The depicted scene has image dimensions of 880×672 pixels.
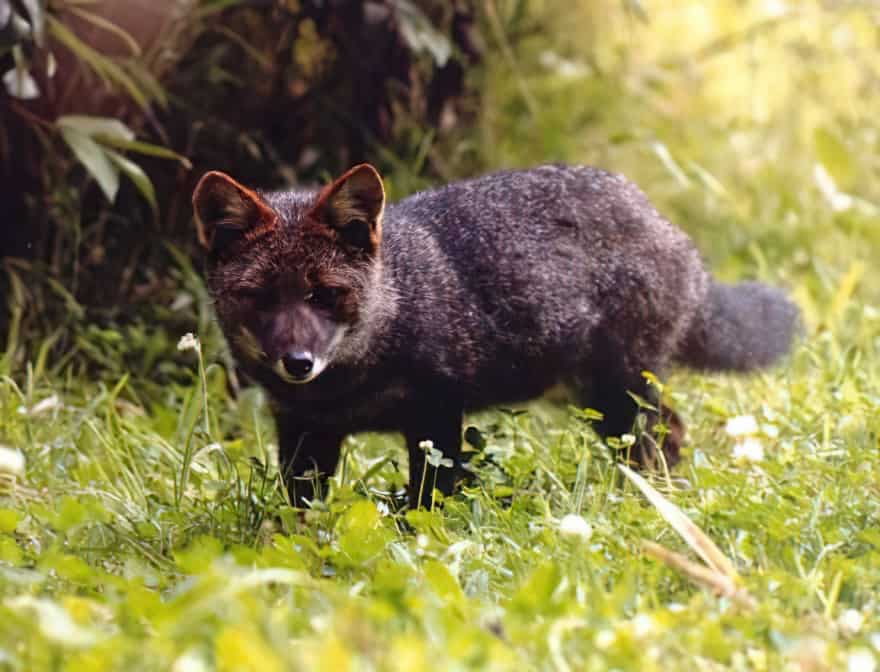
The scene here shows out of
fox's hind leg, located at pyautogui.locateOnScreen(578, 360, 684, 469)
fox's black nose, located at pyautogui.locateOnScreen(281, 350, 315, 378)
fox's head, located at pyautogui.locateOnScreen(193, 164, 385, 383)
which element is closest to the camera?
fox's black nose, located at pyautogui.locateOnScreen(281, 350, 315, 378)

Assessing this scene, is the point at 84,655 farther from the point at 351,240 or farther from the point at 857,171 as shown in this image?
the point at 857,171

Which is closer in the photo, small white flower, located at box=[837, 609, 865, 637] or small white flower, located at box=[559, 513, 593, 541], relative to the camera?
small white flower, located at box=[837, 609, 865, 637]

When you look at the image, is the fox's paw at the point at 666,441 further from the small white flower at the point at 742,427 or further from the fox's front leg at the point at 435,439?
the small white flower at the point at 742,427

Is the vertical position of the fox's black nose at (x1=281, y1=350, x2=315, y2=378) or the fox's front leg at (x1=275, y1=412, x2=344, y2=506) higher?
the fox's black nose at (x1=281, y1=350, x2=315, y2=378)

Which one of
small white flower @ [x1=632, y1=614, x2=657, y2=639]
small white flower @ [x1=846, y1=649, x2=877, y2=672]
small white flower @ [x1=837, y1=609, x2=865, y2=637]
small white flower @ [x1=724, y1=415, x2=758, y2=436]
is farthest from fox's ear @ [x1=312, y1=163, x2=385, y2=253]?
small white flower @ [x1=846, y1=649, x2=877, y2=672]

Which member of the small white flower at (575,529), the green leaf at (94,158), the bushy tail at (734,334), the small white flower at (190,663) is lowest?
the bushy tail at (734,334)

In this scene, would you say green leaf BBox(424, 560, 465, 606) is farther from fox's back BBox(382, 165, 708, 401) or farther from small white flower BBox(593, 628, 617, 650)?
fox's back BBox(382, 165, 708, 401)

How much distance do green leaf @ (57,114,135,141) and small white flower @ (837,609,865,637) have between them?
128 inches

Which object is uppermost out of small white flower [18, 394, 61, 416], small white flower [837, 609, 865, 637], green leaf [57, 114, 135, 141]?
green leaf [57, 114, 135, 141]

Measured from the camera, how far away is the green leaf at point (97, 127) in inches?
192

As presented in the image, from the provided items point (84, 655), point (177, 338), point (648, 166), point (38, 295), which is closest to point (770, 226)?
point (648, 166)

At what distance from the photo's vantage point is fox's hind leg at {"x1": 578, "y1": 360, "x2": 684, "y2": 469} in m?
4.89

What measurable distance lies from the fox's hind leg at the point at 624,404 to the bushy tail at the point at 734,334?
0.42 meters

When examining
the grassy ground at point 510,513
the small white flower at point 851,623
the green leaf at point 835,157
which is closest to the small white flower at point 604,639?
the grassy ground at point 510,513
